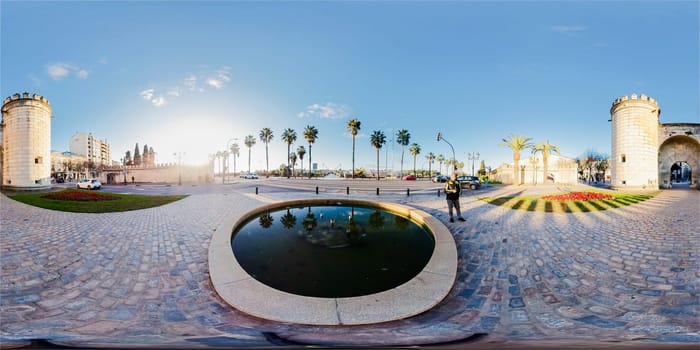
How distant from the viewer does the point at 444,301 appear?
4.32 meters

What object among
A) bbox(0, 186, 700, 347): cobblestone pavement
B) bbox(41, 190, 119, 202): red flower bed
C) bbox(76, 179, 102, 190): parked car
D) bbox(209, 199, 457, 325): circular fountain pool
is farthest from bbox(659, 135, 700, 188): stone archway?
bbox(76, 179, 102, 190): parked car

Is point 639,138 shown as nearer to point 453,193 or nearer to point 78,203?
point 453,193

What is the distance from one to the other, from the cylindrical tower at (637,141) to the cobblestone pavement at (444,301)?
17.2m

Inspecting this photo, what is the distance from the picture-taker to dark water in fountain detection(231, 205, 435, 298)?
518cm

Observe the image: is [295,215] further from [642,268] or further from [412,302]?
[642,268]

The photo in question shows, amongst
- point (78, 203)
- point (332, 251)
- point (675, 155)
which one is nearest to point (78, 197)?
point (78, 203)

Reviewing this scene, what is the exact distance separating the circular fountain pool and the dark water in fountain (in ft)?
0.07

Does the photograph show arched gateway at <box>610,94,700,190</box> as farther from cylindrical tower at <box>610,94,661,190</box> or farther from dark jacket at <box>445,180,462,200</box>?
dark jacket at <box>445,180,462,200</box>

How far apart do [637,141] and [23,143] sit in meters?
45.7

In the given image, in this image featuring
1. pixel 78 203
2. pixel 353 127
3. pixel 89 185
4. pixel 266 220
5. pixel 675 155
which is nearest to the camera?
pixel 266 220

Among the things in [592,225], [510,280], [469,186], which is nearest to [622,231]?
[592,225]

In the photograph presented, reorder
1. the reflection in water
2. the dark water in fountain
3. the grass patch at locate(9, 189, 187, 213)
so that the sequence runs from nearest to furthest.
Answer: the dark water in fountain → the reflection in water → the grass patch at locate(9, 189, 187, 213)

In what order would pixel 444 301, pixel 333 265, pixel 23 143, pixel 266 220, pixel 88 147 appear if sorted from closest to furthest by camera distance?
pixel 444 301 < pixel 333 265 < pixel 266 220 < pixel 23 143 < pixel 88 147

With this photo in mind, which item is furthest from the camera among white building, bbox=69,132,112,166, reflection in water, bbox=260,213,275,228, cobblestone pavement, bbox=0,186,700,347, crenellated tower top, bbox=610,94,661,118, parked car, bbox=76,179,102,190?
white building, bbox=69,132,112,166
